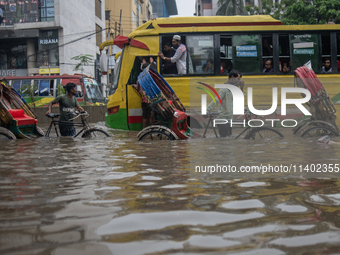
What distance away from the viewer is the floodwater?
2.00m

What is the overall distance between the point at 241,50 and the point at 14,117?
640 centimetres

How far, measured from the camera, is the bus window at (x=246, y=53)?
11.2 m

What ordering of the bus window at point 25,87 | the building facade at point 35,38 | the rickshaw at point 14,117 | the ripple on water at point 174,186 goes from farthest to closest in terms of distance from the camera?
the building facade at point 35,38, the bus window at point 25,87, the rickshaw at point 14,117, the ripple on water at point 174,186

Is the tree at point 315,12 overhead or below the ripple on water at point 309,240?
overhead

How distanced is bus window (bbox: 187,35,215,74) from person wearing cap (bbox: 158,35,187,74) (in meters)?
0.20

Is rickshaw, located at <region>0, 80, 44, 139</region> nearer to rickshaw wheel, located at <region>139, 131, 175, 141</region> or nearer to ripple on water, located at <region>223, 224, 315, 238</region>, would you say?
rickshaw wheel, located at <region>139, 131, 175, 141</region>

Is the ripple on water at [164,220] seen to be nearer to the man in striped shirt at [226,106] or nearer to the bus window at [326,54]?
the man in striped shirt at [226,106]

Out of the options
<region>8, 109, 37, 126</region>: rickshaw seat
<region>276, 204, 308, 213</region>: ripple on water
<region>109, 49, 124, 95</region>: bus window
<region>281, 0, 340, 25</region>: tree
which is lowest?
<region>276, 204, 308, 213</region>: ripple on water

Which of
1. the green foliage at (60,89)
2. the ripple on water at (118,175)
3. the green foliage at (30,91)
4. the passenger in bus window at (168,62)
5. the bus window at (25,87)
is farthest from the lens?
the green foliage at (60,89)

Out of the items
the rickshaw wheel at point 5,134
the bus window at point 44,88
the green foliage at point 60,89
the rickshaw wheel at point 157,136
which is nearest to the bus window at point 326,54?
the rickshaw wheel at point 157,136

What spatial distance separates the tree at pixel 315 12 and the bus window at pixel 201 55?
15.2m

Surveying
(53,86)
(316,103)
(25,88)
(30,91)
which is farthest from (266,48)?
(25,88)

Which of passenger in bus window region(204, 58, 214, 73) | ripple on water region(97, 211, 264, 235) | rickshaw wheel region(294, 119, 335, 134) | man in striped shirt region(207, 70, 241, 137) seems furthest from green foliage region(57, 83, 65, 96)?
ripple on water region(97, 211, 264, 235)

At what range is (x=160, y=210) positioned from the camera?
8.68ft
